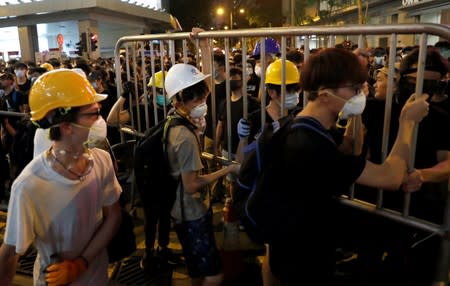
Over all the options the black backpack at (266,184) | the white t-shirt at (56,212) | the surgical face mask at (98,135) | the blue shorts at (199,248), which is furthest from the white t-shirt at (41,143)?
the black backpack at (266,184)

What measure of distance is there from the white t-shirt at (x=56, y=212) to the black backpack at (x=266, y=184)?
2.52 feet

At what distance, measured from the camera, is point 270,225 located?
2146mm

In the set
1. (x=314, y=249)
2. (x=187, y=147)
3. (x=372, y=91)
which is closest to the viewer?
(x=314, y=249)

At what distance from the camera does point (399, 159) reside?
204 centimetres

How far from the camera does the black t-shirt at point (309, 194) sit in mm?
1929

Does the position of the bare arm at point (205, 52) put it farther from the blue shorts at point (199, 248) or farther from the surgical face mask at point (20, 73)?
the surgical face mask at point (20, 73)

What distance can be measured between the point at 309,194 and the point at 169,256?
2.42 m

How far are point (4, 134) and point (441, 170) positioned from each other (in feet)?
19.1

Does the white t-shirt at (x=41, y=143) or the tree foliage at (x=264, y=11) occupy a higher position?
the tree foliage at (x=264, y=11)

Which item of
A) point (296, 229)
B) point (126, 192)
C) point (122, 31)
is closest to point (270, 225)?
point (296, 229)

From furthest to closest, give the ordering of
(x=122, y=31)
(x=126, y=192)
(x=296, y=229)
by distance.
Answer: (x=122, y=31) < (x=126, y=192) < (x=296, y=229)

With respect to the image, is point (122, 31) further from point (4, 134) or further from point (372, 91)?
point (372, 91)

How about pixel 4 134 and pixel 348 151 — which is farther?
pixel 4 134

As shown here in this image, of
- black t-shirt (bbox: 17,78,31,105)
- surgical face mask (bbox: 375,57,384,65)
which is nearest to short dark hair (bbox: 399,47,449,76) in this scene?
surgical face mask (bbox: 375,57,384,65)
